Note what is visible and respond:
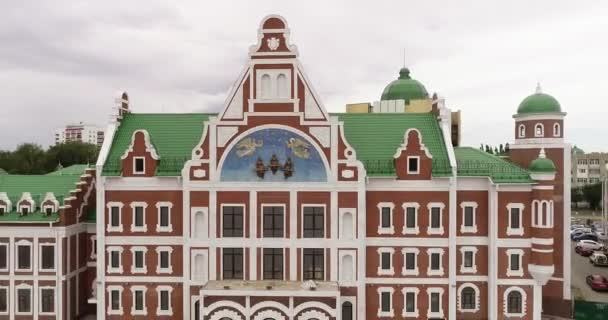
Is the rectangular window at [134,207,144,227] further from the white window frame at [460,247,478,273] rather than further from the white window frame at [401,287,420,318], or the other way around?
the white window frame at [460,247,478,273]

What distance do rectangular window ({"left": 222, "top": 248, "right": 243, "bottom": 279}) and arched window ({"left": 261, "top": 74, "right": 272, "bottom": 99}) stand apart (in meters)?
10.4

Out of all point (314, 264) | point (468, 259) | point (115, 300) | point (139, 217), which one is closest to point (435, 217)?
point (468, 259)

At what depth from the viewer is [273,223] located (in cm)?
2795

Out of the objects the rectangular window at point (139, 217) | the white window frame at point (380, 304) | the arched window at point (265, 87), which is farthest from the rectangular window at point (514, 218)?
the rectangular window at point (139, 217)

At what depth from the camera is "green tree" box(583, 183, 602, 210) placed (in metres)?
87.6

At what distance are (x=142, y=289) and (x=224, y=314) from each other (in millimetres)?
6847

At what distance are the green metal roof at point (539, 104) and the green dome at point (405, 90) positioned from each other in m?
12.8

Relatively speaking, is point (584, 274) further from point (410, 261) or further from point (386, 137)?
point (386, 137)

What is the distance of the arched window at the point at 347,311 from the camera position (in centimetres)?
2791

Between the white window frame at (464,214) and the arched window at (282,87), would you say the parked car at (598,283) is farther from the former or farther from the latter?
the arched window at (282,87)

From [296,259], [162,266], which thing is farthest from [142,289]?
[296,259]

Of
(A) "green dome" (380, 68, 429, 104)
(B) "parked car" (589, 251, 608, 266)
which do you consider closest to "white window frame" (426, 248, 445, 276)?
(A) "green dome" (380, 68, 429, 104)

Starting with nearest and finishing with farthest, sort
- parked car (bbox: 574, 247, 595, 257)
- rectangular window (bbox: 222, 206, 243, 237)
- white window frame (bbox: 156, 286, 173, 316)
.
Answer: rectangular window (bbox: 222, 206, 243, 237), white window frame (bbox: 156, 286, 173, 316), parked car (bbox: 574, 247, 595, 257)

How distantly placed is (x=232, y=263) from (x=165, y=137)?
1048 cm
